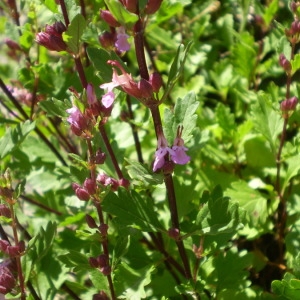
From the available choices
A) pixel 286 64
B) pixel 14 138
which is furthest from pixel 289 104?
pixel 14 138

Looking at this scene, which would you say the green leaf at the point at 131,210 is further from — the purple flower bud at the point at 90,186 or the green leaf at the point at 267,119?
the green leaf at the point at 267,119

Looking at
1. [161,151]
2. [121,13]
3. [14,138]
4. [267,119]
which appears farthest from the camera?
[267,119]

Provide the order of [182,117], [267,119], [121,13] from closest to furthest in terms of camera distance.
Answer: [121,13] → [182,117] → [267,119]

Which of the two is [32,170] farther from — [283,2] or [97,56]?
[283,2]

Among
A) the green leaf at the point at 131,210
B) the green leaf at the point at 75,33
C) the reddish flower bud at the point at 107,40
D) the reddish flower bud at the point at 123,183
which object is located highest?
the green leaf at the point at 75,33

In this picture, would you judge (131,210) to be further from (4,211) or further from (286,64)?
(286,64)

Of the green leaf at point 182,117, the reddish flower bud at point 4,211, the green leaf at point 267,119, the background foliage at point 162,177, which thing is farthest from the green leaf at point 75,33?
the green leaf at point 267,119

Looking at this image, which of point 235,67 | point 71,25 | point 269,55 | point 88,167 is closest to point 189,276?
point 88,167
